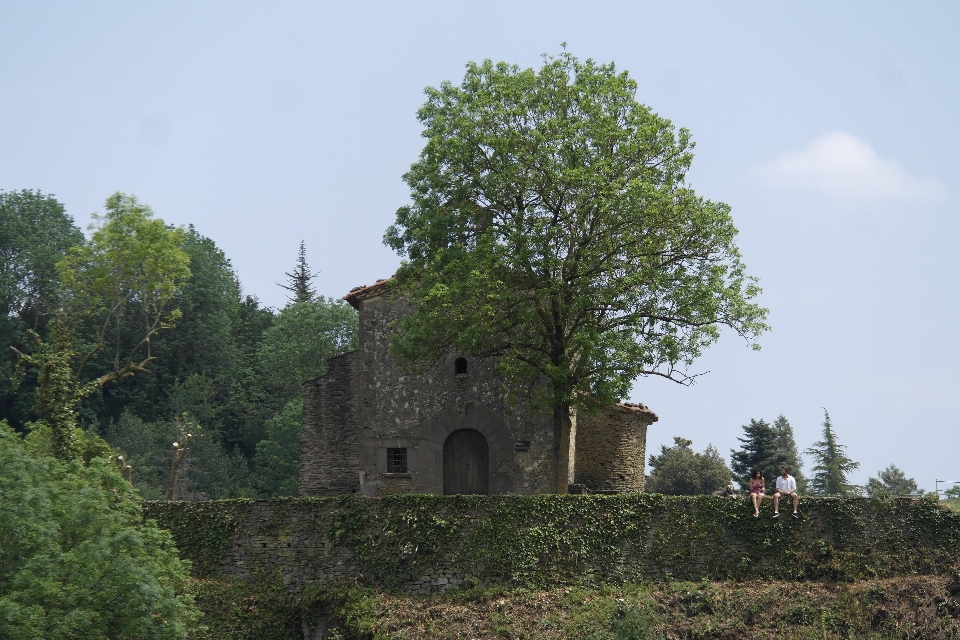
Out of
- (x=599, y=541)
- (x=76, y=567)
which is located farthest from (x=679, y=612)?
(x=76, y=567)

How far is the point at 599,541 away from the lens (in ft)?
84.9

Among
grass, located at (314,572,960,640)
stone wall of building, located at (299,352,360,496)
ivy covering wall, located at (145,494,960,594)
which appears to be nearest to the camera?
grass, located at (314,572,960,640)

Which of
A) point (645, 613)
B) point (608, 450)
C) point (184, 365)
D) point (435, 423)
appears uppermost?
point (184, 365)

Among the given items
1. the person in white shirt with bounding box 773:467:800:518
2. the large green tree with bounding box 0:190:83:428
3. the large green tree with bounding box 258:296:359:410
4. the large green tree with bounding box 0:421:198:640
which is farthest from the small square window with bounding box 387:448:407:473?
the large green tree with bounding box 0:190:83:428

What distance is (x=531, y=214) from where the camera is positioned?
3080cm

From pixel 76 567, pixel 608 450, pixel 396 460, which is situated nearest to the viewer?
pixel 76 567

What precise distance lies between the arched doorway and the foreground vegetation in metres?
7.34

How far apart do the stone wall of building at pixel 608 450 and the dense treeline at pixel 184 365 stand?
23424 millimetres

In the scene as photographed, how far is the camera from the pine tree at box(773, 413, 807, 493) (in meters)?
58.5

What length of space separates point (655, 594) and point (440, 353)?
913 centimetres

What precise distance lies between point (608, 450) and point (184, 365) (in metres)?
36.0

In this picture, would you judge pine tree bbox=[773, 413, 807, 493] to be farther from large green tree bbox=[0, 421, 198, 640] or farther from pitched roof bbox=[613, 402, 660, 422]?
large green tree bbox=[0, 421, 198, 640]

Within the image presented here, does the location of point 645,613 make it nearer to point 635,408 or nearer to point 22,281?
point 635,408

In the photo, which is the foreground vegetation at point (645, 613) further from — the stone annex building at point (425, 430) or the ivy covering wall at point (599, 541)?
the stone annex building at point (425, 430)
